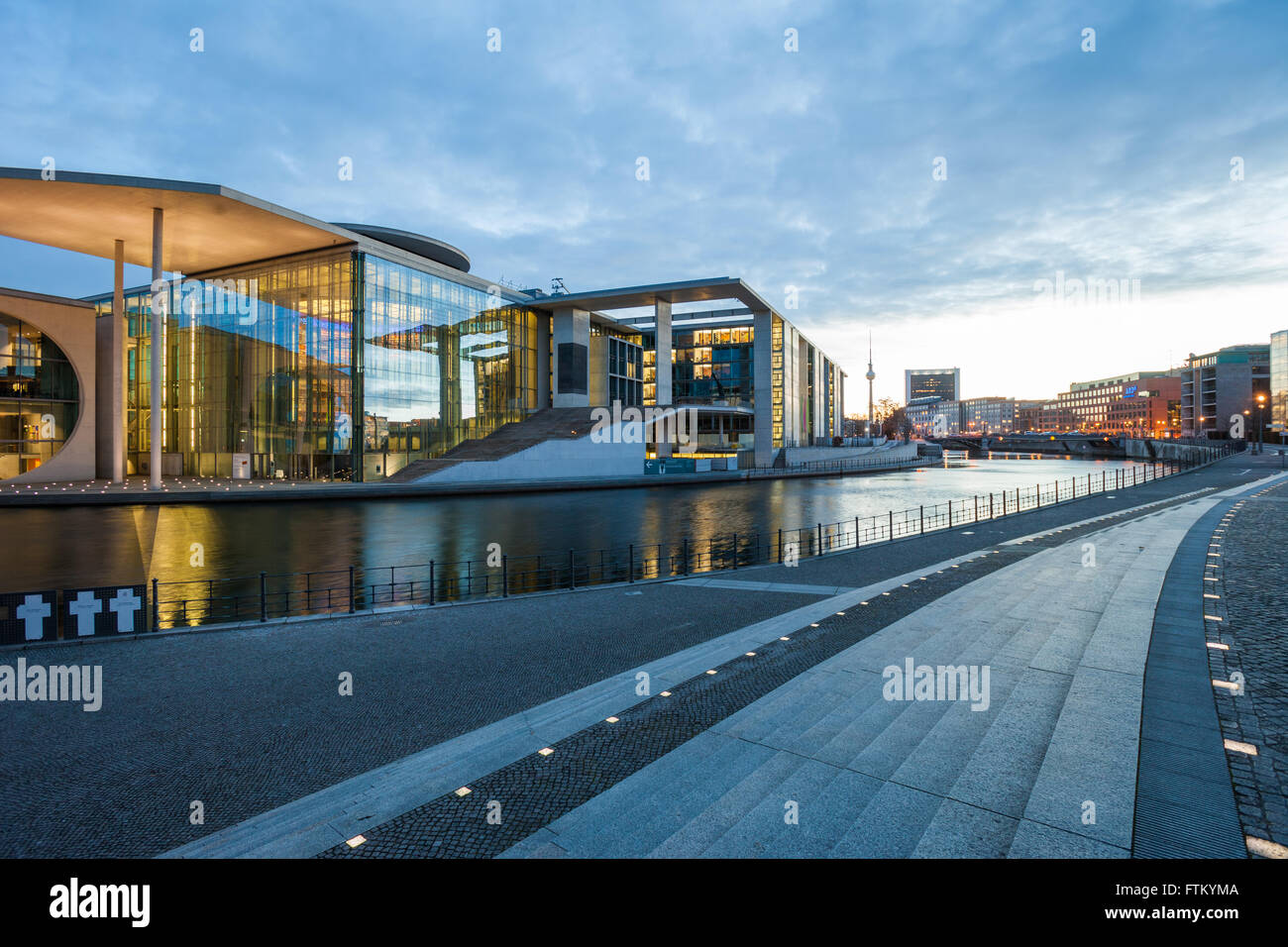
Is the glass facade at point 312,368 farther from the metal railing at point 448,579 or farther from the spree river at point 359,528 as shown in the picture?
the metal railing at point 448,579

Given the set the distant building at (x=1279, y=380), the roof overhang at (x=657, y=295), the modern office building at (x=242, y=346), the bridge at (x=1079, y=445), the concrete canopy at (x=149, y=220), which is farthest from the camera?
the distant building at (x=1279, y=380)

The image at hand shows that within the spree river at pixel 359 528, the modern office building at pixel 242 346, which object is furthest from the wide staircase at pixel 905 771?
the modern office building at pixel 242 346

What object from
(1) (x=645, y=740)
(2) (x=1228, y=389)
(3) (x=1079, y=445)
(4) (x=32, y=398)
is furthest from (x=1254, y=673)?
(2) (x=1228, y=389)

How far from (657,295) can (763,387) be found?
15.1m

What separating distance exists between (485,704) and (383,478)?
46859 millimetres

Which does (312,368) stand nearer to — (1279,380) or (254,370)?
(254,370)

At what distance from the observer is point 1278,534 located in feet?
57.7

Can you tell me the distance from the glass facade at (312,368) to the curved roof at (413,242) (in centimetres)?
496

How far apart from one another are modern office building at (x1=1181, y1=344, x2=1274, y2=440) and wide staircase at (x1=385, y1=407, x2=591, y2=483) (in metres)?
132

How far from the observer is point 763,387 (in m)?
68.5

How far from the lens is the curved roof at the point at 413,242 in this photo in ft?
182

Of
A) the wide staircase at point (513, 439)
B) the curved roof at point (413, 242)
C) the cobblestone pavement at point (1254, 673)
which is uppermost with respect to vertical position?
the curved roof at point (413, 242)
